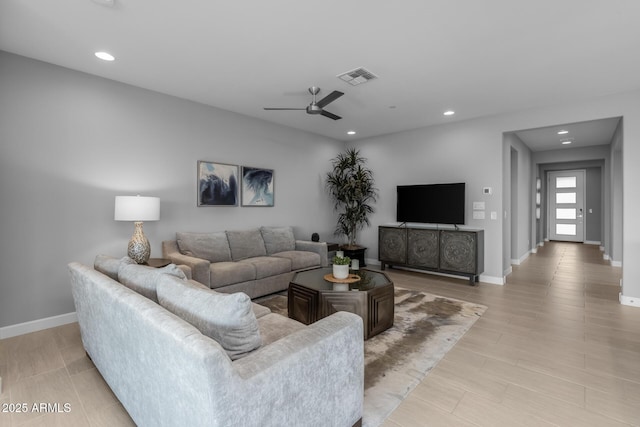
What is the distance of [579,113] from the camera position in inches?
169

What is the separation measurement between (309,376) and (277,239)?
3825mm

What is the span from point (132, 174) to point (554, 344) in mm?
4933

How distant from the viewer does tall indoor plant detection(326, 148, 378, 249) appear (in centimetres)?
641

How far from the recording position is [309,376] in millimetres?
1414

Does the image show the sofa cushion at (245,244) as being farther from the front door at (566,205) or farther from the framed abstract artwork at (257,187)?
the front door at (566,205)

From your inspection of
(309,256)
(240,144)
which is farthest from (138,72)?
(309,256)

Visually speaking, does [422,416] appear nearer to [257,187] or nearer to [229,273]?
[229,273]

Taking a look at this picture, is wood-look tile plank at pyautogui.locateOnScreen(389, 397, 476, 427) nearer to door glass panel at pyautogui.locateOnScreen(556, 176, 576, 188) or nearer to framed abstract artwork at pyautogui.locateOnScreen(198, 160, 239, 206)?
framed abstract artwork at pyautogui.locateOnScreen(198, 160, 239, 206)

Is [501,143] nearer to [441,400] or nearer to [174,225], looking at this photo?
[441,400]

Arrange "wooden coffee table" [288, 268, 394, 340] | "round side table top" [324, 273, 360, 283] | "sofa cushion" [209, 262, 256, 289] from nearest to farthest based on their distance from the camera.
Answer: "wooden coffee table" [288, 268, 394, 340] → "round side table top" [324, 273, 360, 283] → "sofa cushion" [209, 262, 256, 289]

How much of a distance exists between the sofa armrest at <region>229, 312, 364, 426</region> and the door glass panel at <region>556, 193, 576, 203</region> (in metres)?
11.5

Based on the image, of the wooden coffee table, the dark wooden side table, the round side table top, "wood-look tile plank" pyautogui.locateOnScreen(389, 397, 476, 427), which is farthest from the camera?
the dark wooden side table

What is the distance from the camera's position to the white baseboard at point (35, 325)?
9.87ft

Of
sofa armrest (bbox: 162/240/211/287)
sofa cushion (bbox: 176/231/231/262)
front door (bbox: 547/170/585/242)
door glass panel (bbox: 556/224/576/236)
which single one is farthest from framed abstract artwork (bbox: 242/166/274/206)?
door glass panel (bbox: 556/224/576/236)
